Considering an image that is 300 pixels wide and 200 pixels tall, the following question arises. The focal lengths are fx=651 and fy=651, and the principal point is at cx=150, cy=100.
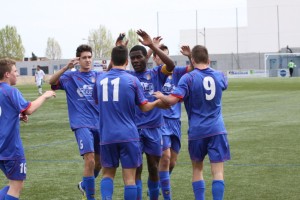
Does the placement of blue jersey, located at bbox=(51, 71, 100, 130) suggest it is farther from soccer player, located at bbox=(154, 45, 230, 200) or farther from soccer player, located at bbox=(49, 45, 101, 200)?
soccer player, located at bbox=(154, 45, 230, 200)

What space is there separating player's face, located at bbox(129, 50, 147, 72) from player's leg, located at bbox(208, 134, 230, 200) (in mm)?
1361

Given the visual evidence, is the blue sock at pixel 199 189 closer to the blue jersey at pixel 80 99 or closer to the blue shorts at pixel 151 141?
the blue shorts at pixel 151 141

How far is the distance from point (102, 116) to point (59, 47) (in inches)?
5780

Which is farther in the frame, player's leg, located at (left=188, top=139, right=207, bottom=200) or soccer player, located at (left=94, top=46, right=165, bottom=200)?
player's leg, located at (left=188, top=139, right=207, bottom=200)

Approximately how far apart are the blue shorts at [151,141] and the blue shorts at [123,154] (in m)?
0.86

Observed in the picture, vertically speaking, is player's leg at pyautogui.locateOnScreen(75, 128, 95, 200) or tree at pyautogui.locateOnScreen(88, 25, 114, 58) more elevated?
tree at pyautogui.locateOnScreen(88, 25, 114, 58)

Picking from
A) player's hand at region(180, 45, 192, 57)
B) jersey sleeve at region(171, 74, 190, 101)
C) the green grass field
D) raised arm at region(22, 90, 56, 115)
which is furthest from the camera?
the green grass field

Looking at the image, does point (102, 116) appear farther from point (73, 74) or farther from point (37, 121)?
point (37, 121)

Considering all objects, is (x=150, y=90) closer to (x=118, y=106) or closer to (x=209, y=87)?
(x=209, y=87)

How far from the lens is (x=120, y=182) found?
1051 cm

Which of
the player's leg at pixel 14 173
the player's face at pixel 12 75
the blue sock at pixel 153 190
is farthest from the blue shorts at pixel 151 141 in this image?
the player's face at pixel 12 75

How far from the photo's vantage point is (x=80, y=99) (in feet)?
29.8

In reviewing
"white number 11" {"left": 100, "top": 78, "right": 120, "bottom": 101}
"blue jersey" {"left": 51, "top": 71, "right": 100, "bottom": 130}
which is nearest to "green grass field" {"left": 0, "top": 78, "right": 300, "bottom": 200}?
"blue jersey" {"left": 51, "top": 71, "right": 100, "bottom": 130}

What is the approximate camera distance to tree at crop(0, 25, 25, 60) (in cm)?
12733
